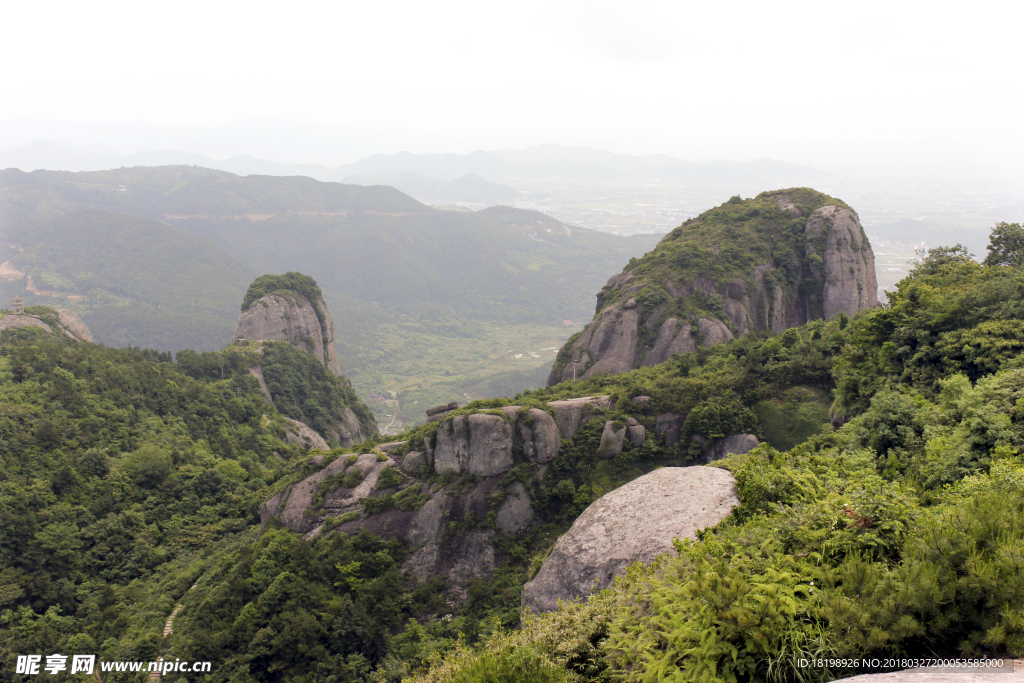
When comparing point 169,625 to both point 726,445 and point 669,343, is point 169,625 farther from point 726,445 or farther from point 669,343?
point 669,343

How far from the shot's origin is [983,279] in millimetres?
27062

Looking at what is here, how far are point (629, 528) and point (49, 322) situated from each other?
75755mm

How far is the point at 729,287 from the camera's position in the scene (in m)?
59.0

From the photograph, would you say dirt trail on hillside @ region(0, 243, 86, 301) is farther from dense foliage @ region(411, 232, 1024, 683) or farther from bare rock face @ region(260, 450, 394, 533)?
dense foliage @ region(411, 232, 1024, 683)

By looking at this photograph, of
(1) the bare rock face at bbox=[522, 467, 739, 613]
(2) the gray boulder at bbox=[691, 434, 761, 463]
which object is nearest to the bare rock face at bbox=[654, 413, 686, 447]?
(2) the gray boulder at bbox=[691, 434, 761, 463]

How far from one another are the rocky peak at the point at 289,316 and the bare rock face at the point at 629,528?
7293cm

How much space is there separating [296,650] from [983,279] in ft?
126

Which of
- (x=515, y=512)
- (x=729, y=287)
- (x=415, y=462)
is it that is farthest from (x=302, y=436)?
(x=729, y=287)

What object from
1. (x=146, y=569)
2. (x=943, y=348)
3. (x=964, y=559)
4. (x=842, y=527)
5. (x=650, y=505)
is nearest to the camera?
(x=964, y=559)

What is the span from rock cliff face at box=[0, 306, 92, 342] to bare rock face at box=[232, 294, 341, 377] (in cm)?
1894

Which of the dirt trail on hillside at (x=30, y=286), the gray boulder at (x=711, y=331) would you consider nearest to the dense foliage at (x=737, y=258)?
the gray boulder at (x=711, y=331)

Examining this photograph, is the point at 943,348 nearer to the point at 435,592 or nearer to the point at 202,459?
the point at 435,592

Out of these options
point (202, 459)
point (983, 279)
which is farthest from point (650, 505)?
point (202, 459)

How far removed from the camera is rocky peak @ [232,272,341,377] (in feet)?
269
